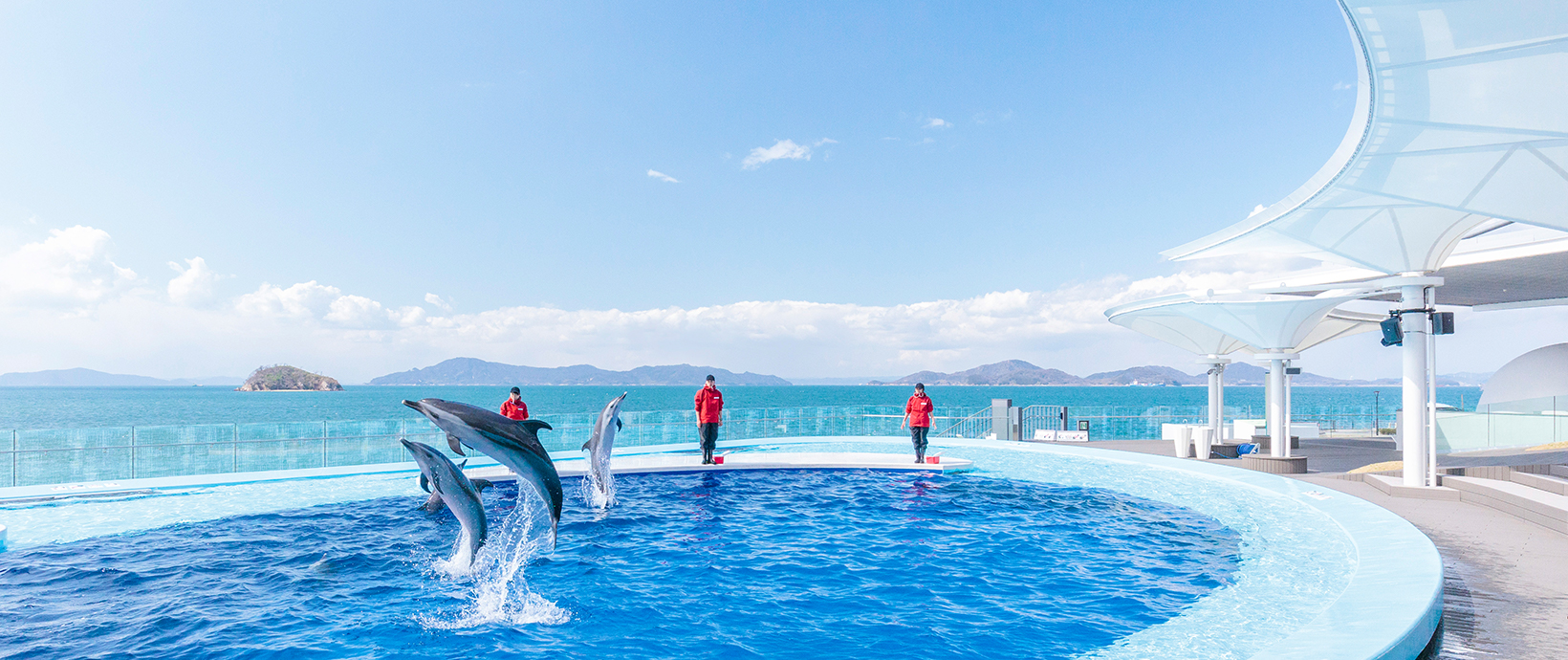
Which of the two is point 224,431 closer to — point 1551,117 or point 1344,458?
point 1551,117

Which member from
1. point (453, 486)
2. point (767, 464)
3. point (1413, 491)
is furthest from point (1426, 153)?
point (767, 464)

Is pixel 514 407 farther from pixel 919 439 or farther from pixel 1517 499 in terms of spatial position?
pixel 1517 499

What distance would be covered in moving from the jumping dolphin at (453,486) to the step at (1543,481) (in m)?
12.7

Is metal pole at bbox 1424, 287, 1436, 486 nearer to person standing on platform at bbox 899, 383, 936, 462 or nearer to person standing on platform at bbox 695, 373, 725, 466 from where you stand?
person standing on platform at bbox 899, 383, 936, 462

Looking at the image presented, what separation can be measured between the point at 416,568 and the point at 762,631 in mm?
4145

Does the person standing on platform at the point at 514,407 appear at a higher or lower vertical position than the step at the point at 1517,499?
higher

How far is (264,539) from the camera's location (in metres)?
9.26

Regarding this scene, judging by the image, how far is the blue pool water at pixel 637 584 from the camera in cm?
579

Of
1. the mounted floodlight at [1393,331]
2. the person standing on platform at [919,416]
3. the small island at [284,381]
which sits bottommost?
the small island at [284,381]

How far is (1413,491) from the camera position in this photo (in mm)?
10836

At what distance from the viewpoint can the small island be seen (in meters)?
178

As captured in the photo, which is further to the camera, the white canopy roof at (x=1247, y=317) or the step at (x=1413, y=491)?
the white canopy roof at (x=1247, y=317)

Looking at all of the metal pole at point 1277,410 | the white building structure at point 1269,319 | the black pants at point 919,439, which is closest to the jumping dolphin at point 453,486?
the black pants at point 919,439

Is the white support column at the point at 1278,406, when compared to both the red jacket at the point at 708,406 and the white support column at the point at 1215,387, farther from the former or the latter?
the red jacket at the point at 708,406
